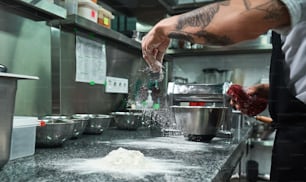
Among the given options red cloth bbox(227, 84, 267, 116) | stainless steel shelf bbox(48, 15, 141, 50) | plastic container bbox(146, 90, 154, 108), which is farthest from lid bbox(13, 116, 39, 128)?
plastic container bbox(146, 90, 154, 108)

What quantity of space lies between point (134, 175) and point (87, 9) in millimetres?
926

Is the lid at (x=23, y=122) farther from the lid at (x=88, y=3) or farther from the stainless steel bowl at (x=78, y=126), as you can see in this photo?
the lid at (x=88, y=3)

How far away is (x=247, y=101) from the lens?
1.05 meters

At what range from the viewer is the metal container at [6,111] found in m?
0.55

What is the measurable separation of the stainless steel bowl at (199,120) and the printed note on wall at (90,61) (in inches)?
21.7

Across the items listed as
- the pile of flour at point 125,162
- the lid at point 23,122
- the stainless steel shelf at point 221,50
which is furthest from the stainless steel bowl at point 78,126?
the stainless steel shelf at point 221,50

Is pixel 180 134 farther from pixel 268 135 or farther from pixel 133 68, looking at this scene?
pixel 268 135

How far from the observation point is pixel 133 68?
6.00 ft

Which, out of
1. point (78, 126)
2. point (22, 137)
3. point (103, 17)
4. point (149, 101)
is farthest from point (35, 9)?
point (149, 101)

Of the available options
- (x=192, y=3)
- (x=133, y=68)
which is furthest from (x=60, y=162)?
(x=192, y=3)

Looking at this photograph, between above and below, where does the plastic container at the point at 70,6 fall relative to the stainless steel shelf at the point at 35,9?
above

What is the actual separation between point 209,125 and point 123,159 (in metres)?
0.46

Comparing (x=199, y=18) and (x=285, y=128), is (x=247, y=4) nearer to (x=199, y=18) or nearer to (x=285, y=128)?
(x=199, y=18)

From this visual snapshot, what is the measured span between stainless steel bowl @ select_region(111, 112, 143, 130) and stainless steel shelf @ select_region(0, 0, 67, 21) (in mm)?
520
